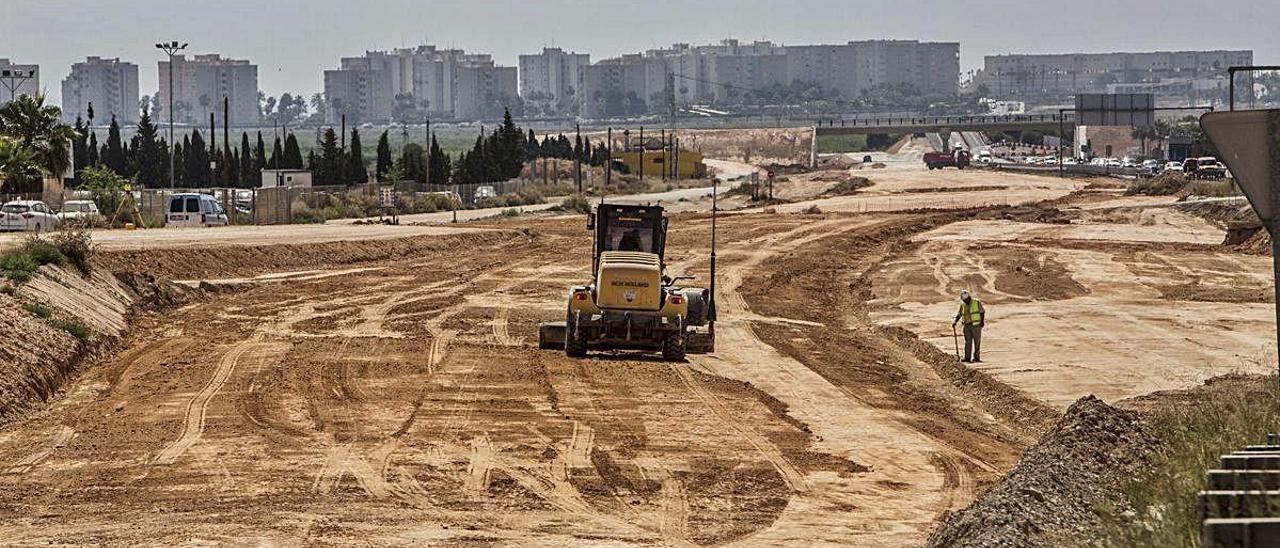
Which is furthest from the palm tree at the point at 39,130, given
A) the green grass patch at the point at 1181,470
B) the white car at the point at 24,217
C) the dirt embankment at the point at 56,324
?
the green grass patch at the point at 1181,470

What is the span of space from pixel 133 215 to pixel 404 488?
4942 centimetres

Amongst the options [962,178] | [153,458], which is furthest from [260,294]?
[962,178]

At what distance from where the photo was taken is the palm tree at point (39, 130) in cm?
6212

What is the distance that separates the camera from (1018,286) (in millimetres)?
47125

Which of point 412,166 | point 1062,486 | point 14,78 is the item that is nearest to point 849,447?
point 1062,486

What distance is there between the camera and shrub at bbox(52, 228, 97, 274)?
1414 inches

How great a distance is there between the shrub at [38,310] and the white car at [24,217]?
2719 centimetres

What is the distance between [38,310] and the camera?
95.8 ft

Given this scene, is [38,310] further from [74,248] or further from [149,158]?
[149,158]

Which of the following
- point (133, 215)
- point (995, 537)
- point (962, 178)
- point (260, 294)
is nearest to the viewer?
point (995, 537)

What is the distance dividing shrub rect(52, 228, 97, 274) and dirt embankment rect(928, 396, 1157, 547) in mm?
24767

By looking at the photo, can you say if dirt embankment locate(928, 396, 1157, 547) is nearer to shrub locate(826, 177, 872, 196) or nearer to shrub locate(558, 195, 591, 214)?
shrub locate(558, 195, 591, 214)

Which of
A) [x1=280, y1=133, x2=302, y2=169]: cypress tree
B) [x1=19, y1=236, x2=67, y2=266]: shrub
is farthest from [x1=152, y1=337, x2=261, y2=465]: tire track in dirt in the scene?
[x1=280, y1=133, x2=302, y2=169]: cypress tree

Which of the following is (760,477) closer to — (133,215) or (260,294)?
(260,294)
